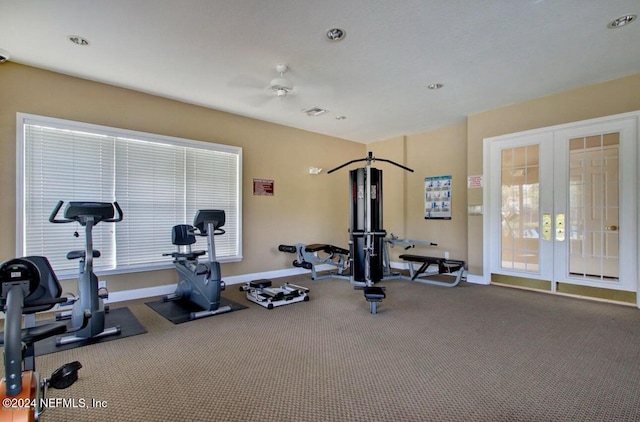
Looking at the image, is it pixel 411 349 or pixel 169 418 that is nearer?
pixel 169 418

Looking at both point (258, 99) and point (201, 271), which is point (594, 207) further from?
point (201, 271)

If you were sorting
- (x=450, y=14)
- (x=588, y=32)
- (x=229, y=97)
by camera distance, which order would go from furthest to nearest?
(x=229, y=97) → (x=588, y=32) → (x=450, y=14)

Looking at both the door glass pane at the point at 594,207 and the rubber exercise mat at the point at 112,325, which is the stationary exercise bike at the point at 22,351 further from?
the door glass pane at the point at 594,207

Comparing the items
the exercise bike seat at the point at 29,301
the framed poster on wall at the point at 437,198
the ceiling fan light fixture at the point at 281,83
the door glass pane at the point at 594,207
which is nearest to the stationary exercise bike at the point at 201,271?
the ceiling fan light fixture at the point at 281,83

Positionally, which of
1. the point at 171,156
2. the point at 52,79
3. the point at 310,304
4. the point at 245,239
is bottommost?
the point at 310,304

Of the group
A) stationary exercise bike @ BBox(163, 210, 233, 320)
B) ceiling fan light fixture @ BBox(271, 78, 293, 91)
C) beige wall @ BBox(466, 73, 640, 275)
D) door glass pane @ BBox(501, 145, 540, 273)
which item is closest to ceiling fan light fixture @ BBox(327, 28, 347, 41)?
ceiling fan light fixture @ BBox(271, 78, 293, 91)

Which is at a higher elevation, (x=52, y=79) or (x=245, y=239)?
(x=52, y=79)

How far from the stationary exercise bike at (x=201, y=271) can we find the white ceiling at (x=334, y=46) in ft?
5.74

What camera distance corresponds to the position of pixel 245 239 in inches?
208

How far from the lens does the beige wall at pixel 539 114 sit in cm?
383

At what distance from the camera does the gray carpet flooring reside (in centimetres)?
185

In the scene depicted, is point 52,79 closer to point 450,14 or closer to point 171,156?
point 171,156

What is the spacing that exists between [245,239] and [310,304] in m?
1.82

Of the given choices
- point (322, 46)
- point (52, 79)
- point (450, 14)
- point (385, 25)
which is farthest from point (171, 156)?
point (450, 14)
